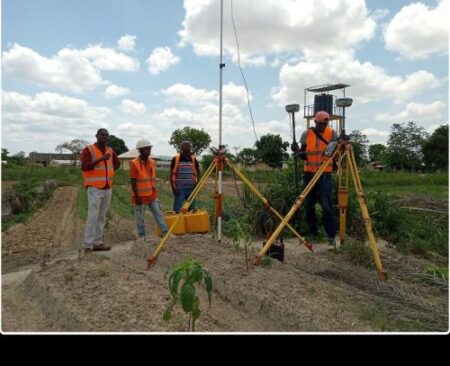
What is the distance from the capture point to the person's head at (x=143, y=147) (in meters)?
5.99

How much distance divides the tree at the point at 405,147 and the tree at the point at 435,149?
295 cm

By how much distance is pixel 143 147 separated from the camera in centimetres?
598

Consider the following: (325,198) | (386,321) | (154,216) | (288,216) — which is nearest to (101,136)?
(154,216)

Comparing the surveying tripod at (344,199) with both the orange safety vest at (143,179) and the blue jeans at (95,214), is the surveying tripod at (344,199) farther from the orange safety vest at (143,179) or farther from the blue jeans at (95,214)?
the blue jeans at (95,214)

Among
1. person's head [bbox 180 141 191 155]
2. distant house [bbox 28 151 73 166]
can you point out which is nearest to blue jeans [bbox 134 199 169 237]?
person's head [bbox 180 141 191 155]

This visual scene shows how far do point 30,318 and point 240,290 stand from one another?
1.84 m

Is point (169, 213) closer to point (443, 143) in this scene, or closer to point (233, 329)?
point (233, 329)

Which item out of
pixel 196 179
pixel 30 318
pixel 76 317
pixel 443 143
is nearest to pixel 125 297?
→ pixel 76 317

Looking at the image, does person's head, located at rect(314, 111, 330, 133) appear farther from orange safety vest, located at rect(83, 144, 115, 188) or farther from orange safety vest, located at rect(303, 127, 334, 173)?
orange safety vest, located at rect(83, 144, 115, 188)

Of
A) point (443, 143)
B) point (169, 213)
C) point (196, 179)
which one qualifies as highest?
point (443, 143)

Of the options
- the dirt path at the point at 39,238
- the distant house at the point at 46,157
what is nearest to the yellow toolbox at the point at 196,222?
the dirt path at the point at 39,238

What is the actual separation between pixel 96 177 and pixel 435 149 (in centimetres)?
4093

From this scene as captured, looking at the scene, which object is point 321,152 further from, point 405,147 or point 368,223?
point 405,147

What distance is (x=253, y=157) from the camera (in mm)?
9008
